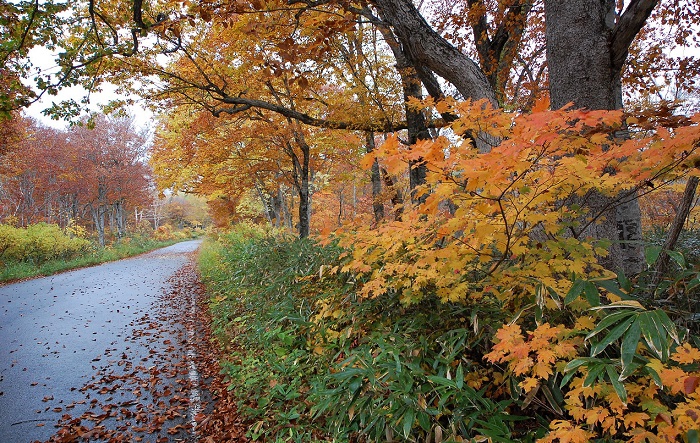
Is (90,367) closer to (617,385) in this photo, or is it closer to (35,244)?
(617,385)

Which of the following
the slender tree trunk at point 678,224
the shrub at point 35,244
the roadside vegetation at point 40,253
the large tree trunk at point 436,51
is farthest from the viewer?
the shrub at point 35,244

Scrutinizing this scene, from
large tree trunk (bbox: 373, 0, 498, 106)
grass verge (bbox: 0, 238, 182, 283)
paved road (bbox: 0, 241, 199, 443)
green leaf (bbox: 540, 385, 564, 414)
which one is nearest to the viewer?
green leaf (bbox: 540, 385, 564, 414)

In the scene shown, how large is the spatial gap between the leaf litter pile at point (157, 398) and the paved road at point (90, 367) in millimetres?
12

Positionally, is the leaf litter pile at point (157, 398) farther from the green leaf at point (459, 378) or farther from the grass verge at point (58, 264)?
the grass verge at point (58, 264)

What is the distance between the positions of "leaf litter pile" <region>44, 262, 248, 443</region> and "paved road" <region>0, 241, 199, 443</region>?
0.01 m

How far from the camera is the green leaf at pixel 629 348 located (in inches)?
A: 53.1

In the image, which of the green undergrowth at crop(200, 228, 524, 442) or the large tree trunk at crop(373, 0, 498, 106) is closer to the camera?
the green undergrowth at crop(200, 228, 524, 442)

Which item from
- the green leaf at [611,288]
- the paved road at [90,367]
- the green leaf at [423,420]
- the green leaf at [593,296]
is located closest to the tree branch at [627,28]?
the green leaf at [611,288]

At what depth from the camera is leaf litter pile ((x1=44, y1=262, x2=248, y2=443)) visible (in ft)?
11.6

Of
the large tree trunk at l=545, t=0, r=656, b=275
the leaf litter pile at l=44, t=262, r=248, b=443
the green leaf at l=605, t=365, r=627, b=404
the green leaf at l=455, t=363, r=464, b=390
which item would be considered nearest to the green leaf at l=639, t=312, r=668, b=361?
the green leaf at l=605, t=365, r=627, b=404

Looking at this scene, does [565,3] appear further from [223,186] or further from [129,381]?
[223,186]

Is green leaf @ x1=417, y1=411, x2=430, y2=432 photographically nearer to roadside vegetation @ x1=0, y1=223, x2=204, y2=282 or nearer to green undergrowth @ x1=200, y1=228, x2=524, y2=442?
green undergrowth @ x1=200, y1=228, x2=524, y2=442

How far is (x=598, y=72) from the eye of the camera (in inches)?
120

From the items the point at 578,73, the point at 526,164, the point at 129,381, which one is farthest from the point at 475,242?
the point at 129,381
